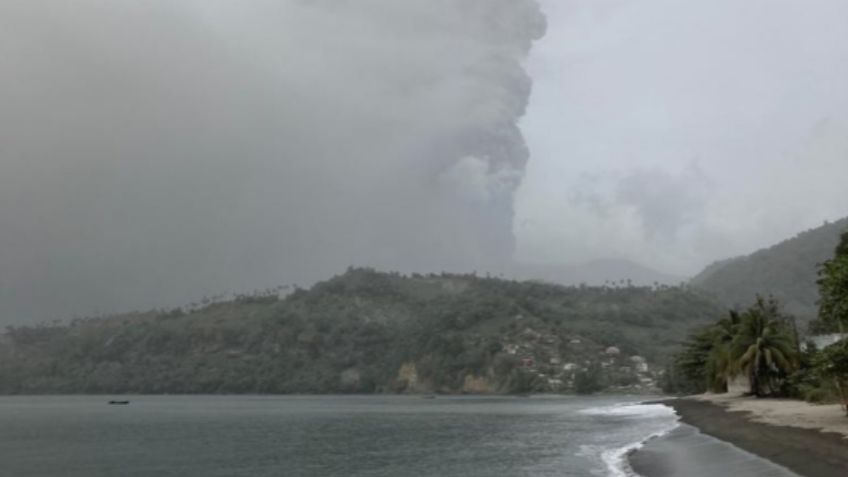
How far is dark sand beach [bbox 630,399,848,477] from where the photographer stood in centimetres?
3656

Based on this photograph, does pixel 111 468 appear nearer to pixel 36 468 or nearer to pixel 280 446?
pixel 36 468

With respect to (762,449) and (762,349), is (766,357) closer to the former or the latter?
(762,349)

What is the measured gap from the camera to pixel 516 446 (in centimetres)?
7031

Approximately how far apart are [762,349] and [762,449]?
2174 inches

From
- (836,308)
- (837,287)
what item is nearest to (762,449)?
(836,308)

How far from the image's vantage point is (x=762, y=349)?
9775 cm

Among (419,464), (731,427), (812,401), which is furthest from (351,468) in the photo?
(812,401)

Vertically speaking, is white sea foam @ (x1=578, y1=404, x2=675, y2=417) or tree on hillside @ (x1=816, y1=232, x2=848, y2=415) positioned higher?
tree on hillside @ (x1=816, y1=232, x2=848, y2=415)

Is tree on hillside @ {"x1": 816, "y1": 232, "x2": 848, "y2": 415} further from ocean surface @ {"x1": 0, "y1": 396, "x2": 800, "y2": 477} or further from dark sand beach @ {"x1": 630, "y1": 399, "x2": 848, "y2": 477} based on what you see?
ocean surface @ {"x1": 0, "y1": 396, "x2": 800, "y2": 477}

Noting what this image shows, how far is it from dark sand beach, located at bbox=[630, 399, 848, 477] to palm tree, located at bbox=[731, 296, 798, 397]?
29692 millimetres

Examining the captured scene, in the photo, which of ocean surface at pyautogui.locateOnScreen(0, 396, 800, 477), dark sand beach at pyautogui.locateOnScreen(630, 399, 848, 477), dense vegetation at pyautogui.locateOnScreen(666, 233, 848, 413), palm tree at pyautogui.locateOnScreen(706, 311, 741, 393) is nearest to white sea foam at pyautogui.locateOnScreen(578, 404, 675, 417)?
palm tree at pyautogui.locateOnScreen(706, 311, 741, 393)

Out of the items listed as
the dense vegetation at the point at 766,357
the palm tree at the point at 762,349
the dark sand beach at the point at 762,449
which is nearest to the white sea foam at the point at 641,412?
the dense vegetation at the point at 766,357

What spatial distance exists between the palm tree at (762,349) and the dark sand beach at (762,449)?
29.7 meters

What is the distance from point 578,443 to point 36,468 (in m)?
41.0
